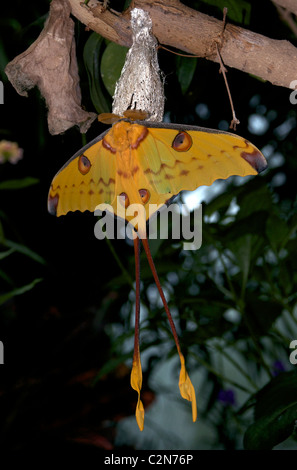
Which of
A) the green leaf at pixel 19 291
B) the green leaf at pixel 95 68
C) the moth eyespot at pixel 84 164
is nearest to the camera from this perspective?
the moth eyespot at pixel 84 164

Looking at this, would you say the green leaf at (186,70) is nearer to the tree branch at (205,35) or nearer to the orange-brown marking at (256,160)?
the tree branch at (205,35)

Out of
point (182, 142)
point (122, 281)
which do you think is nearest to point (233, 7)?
point (182, 142)

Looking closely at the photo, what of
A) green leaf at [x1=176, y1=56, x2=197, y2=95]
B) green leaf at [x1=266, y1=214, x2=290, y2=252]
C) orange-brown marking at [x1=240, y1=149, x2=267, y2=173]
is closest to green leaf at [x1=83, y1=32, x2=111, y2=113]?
green leaf at [x1=176, y1=56, x2=197, y2=95]

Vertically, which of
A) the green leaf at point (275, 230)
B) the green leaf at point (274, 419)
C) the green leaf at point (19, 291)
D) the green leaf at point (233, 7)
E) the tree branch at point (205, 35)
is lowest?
the green leaf at point (274, 419)

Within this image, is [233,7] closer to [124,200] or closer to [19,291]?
[124,200]

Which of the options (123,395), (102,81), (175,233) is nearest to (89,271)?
(123,395)

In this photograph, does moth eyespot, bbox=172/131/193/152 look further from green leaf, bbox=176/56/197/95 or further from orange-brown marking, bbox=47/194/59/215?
green leaf, bbox=176/56/197/95

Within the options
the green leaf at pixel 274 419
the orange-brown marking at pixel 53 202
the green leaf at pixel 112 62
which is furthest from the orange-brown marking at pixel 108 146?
the green leaf at pixel 274 419
